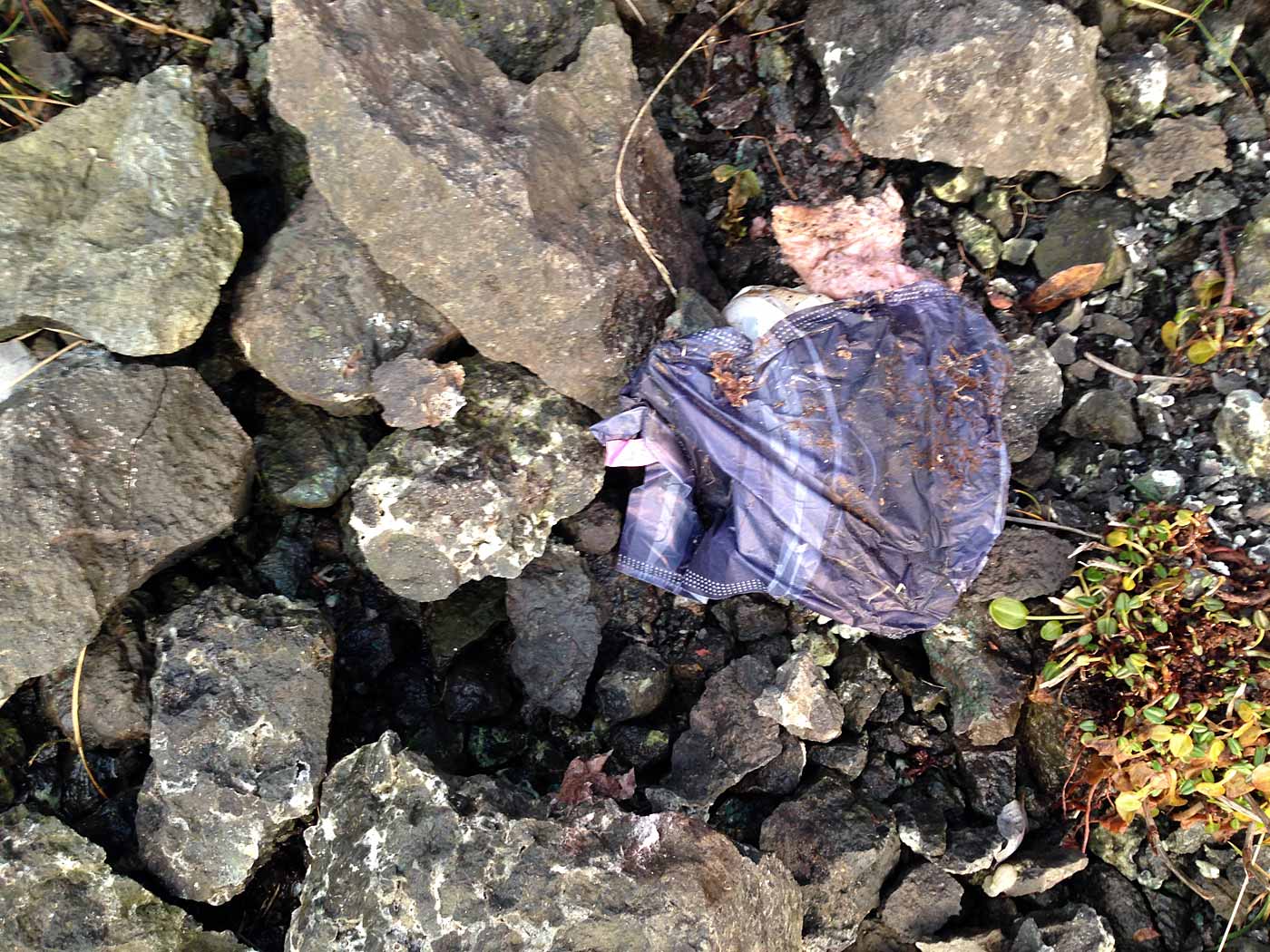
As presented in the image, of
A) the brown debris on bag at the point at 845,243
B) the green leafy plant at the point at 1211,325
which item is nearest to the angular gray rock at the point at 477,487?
the brown debris on bag at the point at 845,243

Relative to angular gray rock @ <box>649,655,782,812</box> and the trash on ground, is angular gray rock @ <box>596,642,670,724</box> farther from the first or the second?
the trash on ground

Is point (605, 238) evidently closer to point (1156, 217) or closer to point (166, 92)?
point (166, 92)

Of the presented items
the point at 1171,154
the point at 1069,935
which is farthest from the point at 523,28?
the point at 1069,935

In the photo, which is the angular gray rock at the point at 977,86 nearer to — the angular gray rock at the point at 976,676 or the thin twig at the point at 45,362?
the angular gray rock at the point at 976,676

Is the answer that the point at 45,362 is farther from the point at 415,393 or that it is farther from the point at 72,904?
the point at 72,904

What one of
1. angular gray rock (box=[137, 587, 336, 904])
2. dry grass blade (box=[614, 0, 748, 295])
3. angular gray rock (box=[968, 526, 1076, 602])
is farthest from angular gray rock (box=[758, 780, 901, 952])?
dry grass blade (box=[614, 0, 748, 295])
